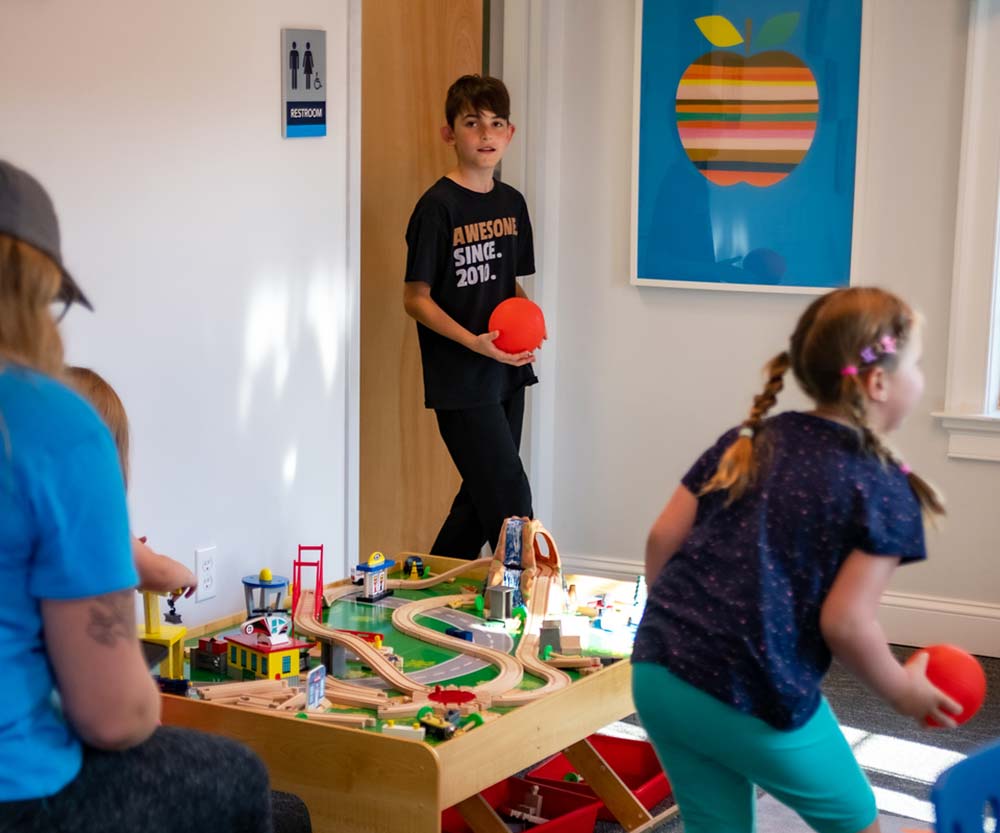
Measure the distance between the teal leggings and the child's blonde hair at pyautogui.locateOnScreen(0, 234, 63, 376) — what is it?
82cm

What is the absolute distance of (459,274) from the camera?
328 cm

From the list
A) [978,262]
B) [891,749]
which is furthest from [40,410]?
[978,262]

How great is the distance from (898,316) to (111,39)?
1.68m

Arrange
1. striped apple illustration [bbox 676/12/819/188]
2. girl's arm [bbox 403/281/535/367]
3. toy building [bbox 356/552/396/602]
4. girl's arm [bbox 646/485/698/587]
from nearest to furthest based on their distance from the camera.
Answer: girl's arm [bbox 646/485/698/587] → toy building [bbox 356/552/396/602] → girl's arm [bbox 403/281/535/367] → striped apple illustration [bbox 676/12/819/188]

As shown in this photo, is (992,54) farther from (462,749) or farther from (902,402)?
(462,749)

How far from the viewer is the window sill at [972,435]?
346 cm

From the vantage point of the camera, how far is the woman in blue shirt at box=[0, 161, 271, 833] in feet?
3.94

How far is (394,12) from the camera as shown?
3871mm

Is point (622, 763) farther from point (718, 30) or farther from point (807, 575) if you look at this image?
point (718, 30)

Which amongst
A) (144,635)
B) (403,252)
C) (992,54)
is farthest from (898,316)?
(403,252)

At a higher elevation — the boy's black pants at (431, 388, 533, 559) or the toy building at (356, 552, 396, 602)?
the boy's black pants at (431, 388, 533, 559)

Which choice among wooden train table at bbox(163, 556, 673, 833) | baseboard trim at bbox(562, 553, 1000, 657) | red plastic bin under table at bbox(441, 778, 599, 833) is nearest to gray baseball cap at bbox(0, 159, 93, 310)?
wooden train table at bbox(163, 556, 673, 833)

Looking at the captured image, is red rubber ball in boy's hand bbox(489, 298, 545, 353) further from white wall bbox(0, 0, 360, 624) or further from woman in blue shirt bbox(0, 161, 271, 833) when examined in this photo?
woman in blue shirt bbox(0, 161, 271, 833)

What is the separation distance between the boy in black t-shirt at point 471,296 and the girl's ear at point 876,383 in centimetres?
169
